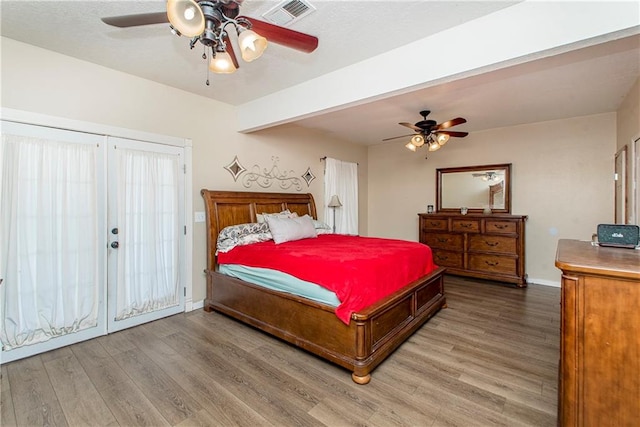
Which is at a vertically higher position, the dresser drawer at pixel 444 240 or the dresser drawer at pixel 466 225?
the dresser drawer at pixel 466 225

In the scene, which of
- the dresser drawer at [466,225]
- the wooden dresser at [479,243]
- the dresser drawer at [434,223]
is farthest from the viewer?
the dresser drawer at [434,223]

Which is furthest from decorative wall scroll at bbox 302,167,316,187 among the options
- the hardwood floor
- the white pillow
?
the hardwood floor

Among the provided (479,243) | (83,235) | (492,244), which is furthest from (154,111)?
(492,244)

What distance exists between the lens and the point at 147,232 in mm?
3301

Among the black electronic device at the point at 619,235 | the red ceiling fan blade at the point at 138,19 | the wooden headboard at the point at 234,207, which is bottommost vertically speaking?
the black electronic device at the point at 619,235

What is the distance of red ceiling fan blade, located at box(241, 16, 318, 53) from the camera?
5.45ft

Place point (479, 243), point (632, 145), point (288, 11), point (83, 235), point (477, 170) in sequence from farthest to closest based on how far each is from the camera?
point (477, 170), point (479, 243), point (632, 145), point (83, 235), point (288, 11)

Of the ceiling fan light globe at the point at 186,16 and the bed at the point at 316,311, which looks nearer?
the ceiling fan light globe at the point at 186,16

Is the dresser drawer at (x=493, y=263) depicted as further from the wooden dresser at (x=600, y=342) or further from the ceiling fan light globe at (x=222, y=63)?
the ceiling fan light globe at (x=222, y=63)

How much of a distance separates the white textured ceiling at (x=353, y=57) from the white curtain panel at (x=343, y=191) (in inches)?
61.2

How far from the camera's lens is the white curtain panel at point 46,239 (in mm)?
2473

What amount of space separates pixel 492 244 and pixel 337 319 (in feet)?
11.8

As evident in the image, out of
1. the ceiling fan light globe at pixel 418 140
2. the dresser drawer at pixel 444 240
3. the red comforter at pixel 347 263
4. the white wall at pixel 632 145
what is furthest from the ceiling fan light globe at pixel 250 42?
the dresser drawer at pixel 444 240

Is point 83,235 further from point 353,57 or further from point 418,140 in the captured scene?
point 418,140
